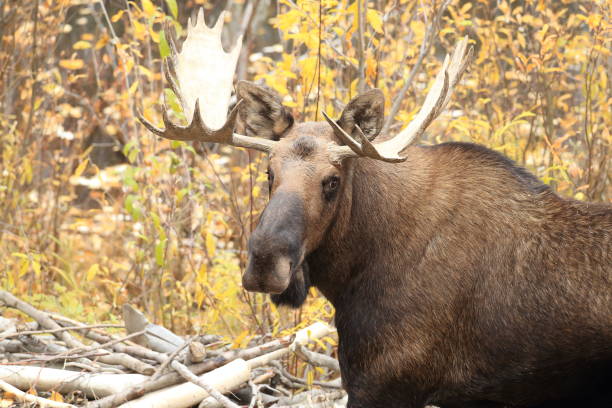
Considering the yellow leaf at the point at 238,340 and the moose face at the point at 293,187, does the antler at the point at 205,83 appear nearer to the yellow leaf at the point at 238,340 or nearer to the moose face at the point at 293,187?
the moose face at the point at 293,187

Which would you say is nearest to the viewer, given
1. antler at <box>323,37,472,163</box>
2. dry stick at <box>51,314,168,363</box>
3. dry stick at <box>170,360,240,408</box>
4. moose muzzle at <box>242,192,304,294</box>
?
moose muzzle at <box>242,192,304,294</box>

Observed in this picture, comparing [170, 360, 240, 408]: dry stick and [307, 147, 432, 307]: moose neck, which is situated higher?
[307, 147, 432, 307]: moose neck

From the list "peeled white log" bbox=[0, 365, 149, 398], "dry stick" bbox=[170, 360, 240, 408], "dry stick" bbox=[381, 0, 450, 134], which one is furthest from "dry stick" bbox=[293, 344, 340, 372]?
"dry stick" bbox=[381, 0, 450, 134]

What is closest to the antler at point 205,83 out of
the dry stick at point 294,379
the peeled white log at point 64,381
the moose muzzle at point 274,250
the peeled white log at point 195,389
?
the moose muzzle at point 274,250

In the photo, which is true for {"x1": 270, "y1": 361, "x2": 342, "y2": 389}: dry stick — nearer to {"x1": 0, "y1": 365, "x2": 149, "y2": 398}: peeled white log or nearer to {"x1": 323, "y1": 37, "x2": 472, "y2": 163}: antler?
{"x1": 0, "y1": 365, "x2": 149, "y2": 398}: peeled white log

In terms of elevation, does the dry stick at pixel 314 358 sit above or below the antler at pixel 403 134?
below

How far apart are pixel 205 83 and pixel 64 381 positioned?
188 centimetres

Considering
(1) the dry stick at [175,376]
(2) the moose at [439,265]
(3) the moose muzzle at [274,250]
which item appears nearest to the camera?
(3) the moose muzzle at [274,250]

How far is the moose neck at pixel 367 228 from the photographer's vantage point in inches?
173

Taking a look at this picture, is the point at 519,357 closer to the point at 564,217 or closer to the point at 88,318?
the point at 564,217

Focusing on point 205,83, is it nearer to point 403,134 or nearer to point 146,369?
point 403,134

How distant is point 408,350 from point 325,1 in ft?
8.21

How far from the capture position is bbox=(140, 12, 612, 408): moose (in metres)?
4.19

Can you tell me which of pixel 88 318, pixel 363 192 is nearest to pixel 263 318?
pixel 88 318
